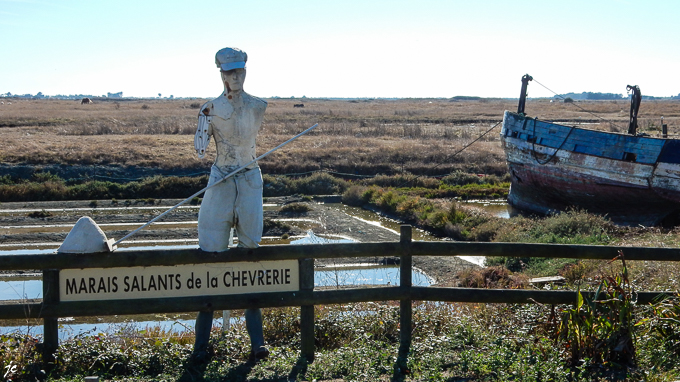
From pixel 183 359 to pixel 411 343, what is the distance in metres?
1.92

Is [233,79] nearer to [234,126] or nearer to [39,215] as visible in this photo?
[234,126]

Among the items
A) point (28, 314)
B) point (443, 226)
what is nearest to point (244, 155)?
point (28, 314)

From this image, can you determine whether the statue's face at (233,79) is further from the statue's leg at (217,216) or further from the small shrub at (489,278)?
the small shrub at (489,278)

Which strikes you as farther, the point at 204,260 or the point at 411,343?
the point at 411,343

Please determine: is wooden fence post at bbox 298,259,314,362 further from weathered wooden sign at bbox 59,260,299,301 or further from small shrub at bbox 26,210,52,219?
small shrub at bbox 26,210,52,219

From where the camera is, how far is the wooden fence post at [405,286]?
5.27 m

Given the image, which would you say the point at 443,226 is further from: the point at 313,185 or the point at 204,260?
the point at 204,260

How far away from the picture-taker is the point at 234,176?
17.2 feet

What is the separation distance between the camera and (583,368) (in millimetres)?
4703

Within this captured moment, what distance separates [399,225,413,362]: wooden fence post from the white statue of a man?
117 cm

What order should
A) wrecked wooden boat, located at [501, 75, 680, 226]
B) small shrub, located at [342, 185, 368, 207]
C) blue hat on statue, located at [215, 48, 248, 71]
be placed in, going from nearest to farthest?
blue hat on statue, located at [215, 48, 248, 71] → wrecked wooden boat, located at [501, 75, 680, 226] → small shrub, located at [342, 185, 368, 207]

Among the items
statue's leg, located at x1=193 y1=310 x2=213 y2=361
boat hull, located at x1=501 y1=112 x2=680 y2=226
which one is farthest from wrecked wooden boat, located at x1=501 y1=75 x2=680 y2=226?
statue's leg, located at x1=193 y1=310 x2=213 y2=361

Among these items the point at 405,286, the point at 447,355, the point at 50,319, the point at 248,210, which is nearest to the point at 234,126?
the point at 248,210

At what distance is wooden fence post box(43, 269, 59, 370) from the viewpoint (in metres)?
4.87
